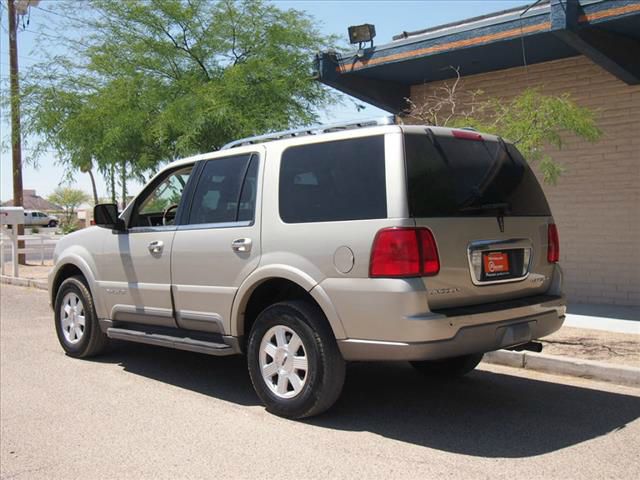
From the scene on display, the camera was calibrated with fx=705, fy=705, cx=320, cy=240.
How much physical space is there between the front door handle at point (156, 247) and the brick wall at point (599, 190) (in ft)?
21.9

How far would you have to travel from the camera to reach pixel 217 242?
5758 millimetres

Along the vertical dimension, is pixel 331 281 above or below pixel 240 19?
below

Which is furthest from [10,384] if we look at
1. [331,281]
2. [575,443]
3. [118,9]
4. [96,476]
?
[118,9]

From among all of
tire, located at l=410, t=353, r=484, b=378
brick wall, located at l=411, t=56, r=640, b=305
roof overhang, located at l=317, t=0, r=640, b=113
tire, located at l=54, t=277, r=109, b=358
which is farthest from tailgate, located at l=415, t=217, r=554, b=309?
brick wall, located at l=411, t=56, r=640, b=305

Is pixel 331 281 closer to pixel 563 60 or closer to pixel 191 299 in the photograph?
pixel 191 299

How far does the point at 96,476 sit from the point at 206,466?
650 mm

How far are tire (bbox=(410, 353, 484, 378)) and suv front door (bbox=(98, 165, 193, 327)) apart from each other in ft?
7.64

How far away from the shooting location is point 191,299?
19.6ft

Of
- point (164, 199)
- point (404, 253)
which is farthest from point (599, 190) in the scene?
point (404, 253)

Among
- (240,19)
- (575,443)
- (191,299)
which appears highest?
(240,19)

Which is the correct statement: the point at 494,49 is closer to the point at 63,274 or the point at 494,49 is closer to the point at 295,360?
the point at 63,274

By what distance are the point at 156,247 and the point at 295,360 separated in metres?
1.93

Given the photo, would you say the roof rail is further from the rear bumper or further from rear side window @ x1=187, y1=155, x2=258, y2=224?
the rear bumper

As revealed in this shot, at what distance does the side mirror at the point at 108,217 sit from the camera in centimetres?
677
